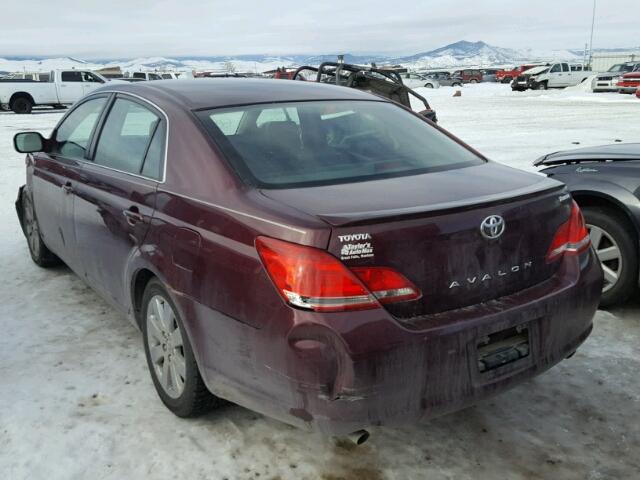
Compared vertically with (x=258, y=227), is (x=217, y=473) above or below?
below

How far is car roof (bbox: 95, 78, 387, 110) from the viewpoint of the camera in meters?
3.17

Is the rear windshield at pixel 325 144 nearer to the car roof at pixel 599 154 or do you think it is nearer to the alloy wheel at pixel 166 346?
the alloy wheel at pixel 166 346

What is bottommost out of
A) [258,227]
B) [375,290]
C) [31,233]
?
[31,233]

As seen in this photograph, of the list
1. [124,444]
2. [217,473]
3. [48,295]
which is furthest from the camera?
[48,295]

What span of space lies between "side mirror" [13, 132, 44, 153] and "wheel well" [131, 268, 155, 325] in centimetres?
167

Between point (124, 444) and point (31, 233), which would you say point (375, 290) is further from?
point (31, 233)

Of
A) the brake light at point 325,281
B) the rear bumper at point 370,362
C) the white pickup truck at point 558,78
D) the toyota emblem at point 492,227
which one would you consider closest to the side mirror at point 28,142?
the rear bumper at point 370,362

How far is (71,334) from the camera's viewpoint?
3928mm

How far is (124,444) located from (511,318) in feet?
5.60

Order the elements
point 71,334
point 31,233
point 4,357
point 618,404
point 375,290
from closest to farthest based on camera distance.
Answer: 1. point 375,290
2. point 618,404
3. point 4,357
4. point 71,334
5. point 31,233

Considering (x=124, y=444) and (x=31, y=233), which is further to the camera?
(x=31, y=233)

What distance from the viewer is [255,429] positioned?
290cm

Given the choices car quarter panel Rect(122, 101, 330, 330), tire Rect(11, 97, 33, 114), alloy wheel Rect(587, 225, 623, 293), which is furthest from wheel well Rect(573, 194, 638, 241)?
tire Rect(11, 97, 33, 114)

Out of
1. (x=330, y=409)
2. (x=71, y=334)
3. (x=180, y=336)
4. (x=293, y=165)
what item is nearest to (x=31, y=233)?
(x=71, y=334)
